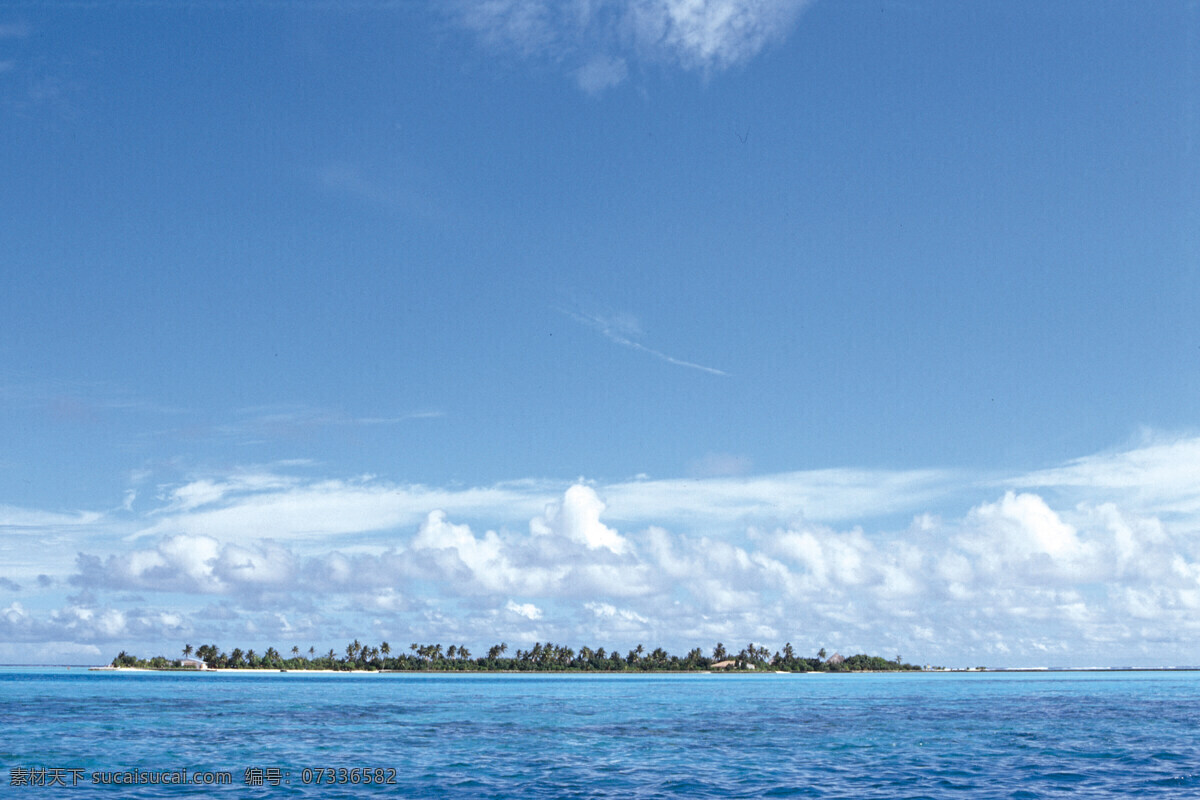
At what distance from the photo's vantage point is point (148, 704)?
97.8 metres

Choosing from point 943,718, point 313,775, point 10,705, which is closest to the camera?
→ point 313,775

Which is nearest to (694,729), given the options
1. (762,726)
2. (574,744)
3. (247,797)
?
(762,726)

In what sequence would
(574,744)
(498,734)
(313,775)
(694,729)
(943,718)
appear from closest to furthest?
(313,775) < (574,744) < (498,734) < (694,729) < (943,718)

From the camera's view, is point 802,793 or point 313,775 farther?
point 313,775

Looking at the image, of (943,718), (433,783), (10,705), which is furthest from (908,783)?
(10,705)

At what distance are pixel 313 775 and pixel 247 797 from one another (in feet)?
19.6

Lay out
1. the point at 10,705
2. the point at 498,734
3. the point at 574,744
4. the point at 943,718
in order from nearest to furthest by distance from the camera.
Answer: the point at 574,744
the point at 498,734
the point at 943,718
the point at 10,705

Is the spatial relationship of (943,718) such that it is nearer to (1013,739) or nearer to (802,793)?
(1013,739)

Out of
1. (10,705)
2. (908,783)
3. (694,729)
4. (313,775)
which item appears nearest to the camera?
(908,783)

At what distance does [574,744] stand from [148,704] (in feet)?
211

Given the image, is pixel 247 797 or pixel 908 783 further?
pixel 908 783

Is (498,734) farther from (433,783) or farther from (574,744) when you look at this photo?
(433,783)

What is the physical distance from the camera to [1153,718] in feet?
254

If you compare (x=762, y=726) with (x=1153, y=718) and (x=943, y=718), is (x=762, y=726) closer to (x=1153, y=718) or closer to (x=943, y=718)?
(x=943, y=718)
